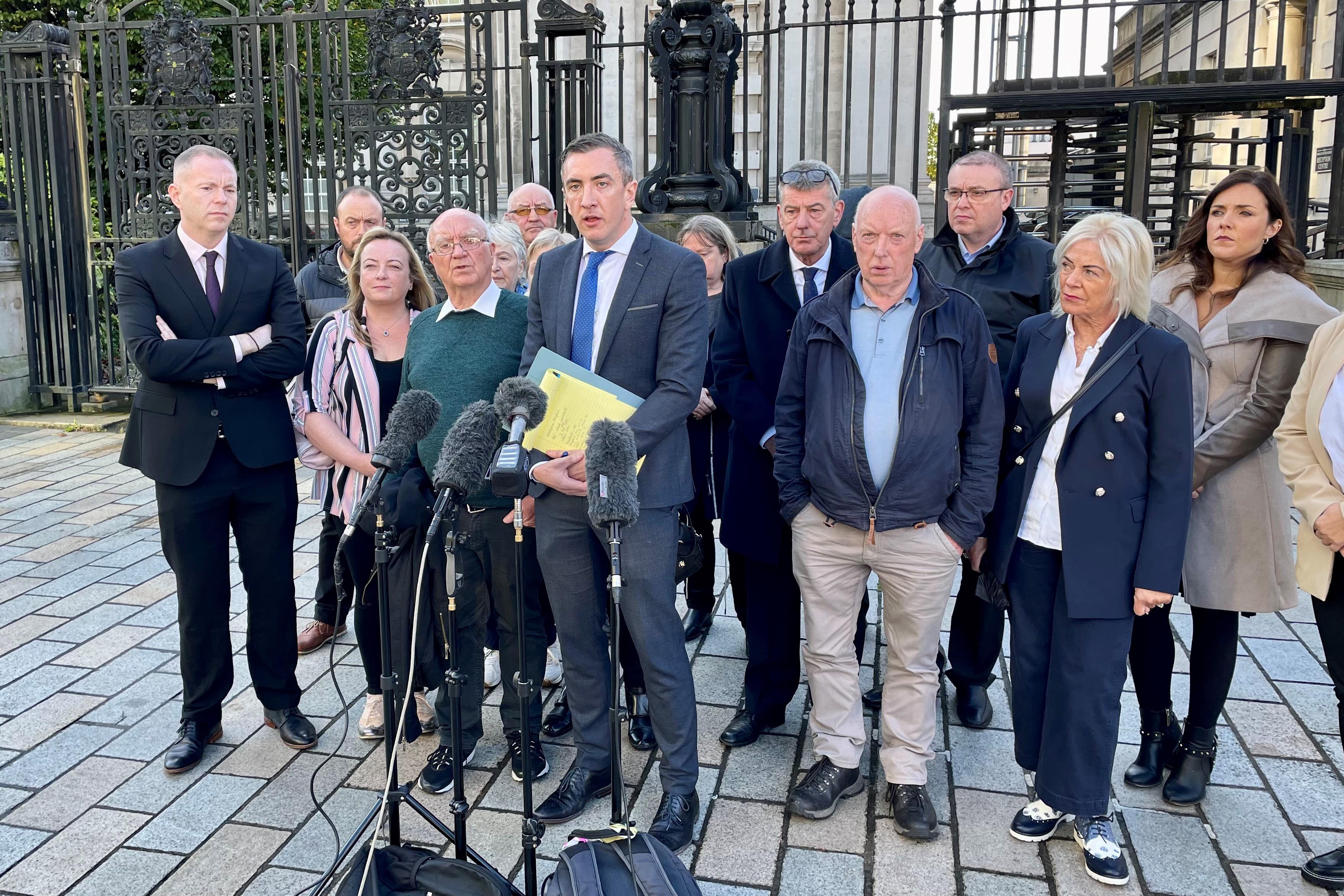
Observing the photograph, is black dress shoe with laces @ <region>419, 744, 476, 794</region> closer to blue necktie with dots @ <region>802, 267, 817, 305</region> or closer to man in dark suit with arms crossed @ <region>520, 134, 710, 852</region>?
man in dark suit with arms crossed @ <region>520, 134, 710, 852</region>

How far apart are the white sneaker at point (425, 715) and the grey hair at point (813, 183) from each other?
2.41 meters

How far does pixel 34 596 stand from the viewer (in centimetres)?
557

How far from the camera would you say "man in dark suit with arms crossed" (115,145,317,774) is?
3.73 m

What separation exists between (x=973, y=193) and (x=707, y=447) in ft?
5.31

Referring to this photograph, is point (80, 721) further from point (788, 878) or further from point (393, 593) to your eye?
point (788, 878)

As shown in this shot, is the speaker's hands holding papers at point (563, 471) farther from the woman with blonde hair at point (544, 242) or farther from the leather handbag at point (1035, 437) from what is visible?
the woman with blonde hair at point (544, 242)

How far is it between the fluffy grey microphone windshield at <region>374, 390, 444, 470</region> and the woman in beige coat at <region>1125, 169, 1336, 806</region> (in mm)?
2302

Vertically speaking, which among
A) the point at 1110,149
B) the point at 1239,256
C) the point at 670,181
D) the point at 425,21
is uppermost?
the point at 425,21

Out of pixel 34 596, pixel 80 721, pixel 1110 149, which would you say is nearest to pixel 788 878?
pixel 80 721

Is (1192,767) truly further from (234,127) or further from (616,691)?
(234,127)

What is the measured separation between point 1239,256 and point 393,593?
3075 millimetres

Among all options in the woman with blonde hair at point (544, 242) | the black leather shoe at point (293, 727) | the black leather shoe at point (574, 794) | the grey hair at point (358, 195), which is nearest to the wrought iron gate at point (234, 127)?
the grey hair at point (358, 195)

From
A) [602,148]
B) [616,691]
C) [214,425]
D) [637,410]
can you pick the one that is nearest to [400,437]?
[637,410]

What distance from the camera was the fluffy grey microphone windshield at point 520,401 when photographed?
258 centimetres
